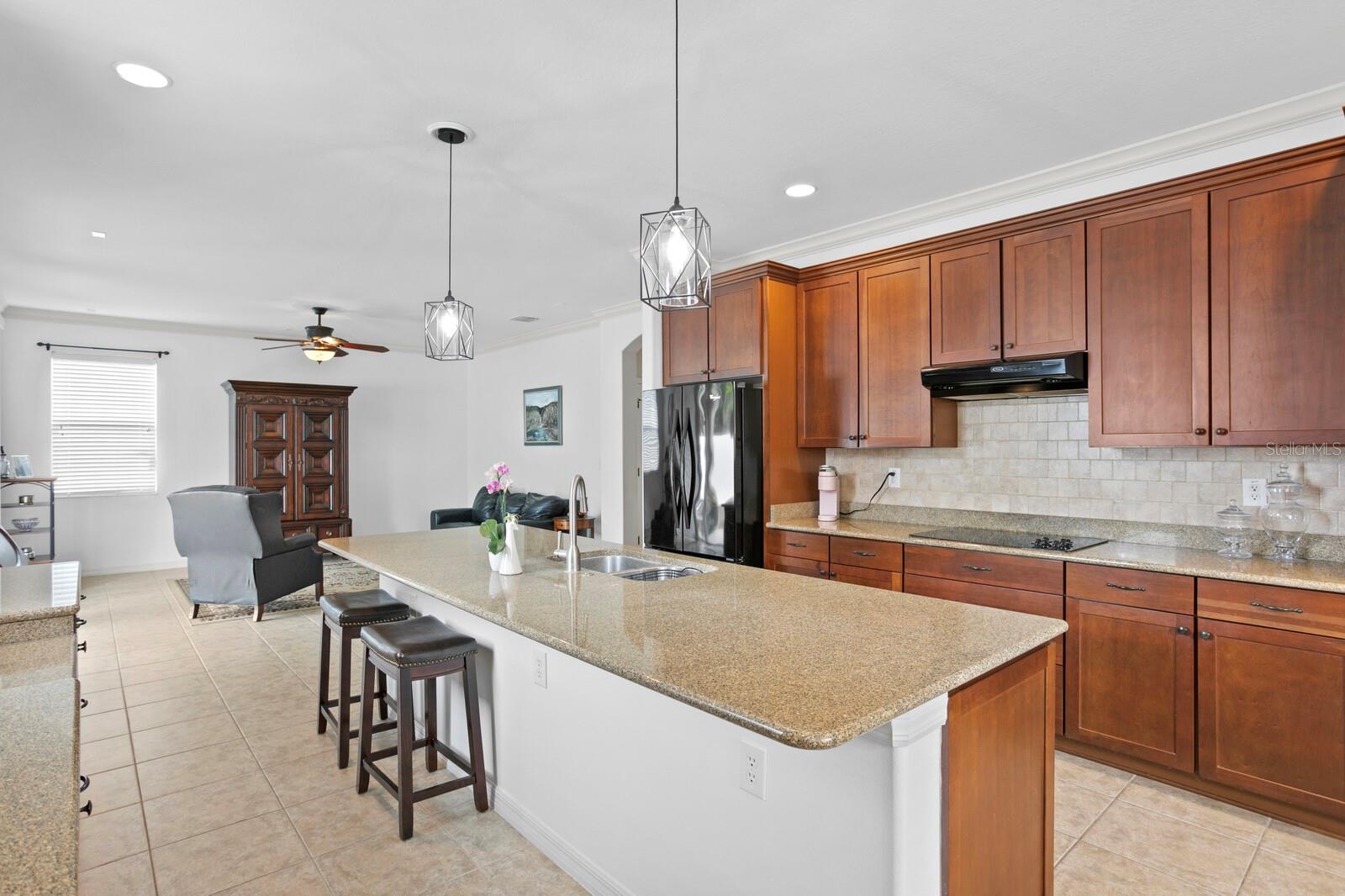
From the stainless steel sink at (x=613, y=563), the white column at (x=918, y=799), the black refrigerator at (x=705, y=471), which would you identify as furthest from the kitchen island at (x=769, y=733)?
the black refrigerator at (x=705, y=471)

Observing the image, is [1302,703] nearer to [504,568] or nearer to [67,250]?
[504,568]

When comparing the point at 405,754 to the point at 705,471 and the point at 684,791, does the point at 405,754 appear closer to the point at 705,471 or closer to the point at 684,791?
the point at 684,791

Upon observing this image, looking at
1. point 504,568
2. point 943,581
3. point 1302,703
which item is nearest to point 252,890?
point 504,568

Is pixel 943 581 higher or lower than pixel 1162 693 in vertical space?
higher

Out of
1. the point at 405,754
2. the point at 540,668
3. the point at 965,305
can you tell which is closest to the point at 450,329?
the point at 540,668

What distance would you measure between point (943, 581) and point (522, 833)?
7.02ft

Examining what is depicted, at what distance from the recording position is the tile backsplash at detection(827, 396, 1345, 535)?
2861 millimetres

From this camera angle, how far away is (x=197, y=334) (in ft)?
24.8

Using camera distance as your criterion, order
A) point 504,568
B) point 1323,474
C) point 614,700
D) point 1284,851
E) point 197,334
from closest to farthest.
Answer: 1. point 614,700
2. point 1284,851
3. point 504,568
4. point 1323,474
5. point 197,334

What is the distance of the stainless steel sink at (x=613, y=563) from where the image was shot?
9.48 feet

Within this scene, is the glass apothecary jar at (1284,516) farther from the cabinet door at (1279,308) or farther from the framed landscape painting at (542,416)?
the framed landscape painting at (542,416)

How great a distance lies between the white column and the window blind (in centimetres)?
837

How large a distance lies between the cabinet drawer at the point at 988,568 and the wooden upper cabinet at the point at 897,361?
27.1 inches

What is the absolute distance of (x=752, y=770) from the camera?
163cm
